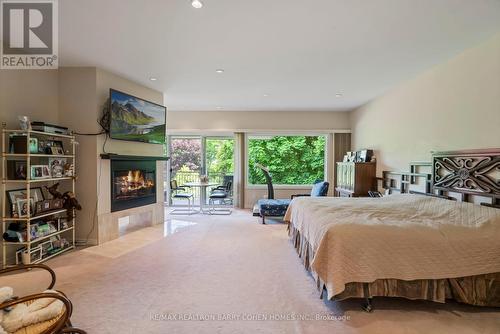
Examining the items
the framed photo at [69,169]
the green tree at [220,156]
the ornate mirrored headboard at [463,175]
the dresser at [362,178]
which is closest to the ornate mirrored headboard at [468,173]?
the ornate mirrored headboard at [463,175]

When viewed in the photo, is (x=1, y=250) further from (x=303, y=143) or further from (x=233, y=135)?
(x=303, y=143)

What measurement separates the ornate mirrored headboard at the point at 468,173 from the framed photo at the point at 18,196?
16.8ft

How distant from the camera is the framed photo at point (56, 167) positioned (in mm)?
3377

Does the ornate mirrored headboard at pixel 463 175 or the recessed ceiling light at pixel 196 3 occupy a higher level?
the recessed ceiling light at pixel 196 3

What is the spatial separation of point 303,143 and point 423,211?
4293mm

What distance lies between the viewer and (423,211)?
288 cm

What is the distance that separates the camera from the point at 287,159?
7.05 metres

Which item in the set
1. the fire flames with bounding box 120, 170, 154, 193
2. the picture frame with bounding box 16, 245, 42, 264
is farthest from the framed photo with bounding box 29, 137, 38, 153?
the fire flames with bounding box 120, 170, 154, 193

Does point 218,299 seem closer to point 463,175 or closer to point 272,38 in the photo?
point 272,38

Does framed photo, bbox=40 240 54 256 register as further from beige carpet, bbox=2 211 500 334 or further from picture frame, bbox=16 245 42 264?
beige carpet, bbox=2 211 500 334

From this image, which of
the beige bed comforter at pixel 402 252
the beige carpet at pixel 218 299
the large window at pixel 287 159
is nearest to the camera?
the beige carpet at pixel 218 299
